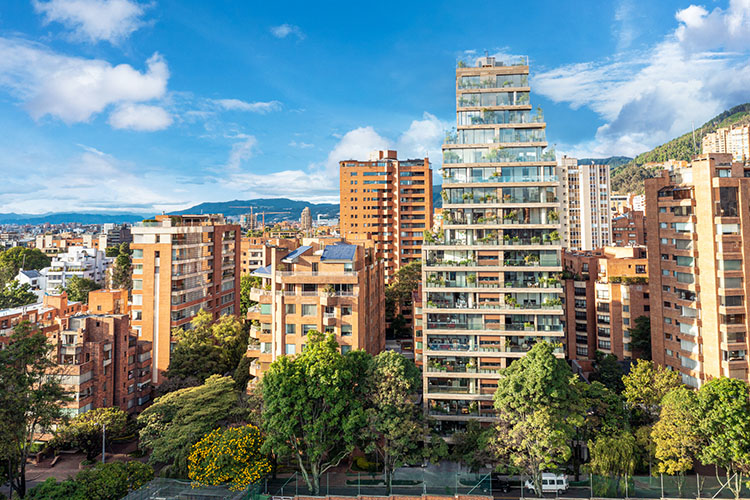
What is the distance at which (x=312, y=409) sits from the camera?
36.0m

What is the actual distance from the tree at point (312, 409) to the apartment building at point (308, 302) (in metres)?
9.94

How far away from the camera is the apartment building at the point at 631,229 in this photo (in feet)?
375

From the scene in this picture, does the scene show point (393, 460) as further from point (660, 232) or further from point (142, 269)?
point (142, 269)

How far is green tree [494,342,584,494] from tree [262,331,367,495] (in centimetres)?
1177

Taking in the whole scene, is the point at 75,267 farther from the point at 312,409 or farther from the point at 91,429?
the point at 312,409

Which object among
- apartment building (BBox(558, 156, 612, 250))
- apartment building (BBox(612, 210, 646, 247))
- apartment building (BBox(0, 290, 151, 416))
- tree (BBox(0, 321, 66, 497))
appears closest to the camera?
tree (BBox(0, 321, 66, 497))

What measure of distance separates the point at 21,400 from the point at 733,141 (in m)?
231

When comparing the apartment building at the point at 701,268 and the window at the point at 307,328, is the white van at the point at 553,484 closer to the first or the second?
the apartment building at the point at 701,268

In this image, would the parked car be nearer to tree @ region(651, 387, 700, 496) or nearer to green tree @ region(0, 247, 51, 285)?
tree @ region(651, 387, 700, 496)

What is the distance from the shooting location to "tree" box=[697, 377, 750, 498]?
32969mm

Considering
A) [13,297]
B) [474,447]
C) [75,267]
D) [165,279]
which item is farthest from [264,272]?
[75,267]

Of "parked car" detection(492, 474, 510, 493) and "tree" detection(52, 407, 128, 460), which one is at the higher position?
"tree" detection(52, 407, 128, 460)

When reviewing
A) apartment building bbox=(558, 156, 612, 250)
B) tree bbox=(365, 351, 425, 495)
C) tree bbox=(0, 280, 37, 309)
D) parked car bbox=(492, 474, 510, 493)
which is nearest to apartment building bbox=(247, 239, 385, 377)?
tree bbox=(365, 351, 425, 495)

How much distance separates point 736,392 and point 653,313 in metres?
16.8
